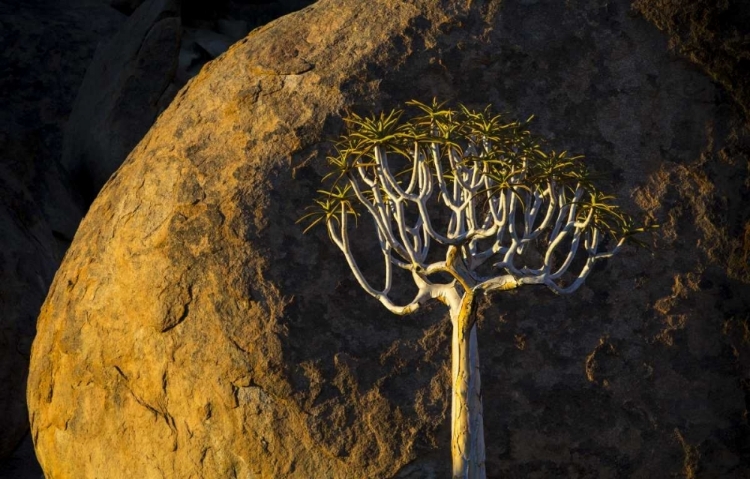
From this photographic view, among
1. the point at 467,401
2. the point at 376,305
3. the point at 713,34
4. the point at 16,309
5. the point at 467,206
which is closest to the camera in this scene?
the point at 467,206

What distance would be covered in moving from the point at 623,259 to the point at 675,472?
122 cm

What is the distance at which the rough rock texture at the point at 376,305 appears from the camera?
22.4ft

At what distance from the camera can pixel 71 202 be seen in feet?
38.1

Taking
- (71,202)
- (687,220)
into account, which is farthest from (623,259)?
(71,202)

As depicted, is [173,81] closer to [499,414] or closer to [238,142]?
[238,142]

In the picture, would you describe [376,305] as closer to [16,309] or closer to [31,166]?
[16,309]

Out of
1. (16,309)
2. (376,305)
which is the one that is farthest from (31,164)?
(376,305)

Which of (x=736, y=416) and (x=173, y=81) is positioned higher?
(x=173, y=81)

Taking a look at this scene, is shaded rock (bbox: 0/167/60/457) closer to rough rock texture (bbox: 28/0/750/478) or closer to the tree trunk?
rough rock texture (bbox: 28/0/750/478)

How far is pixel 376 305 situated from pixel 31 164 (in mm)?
5371

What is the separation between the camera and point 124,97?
11867mm

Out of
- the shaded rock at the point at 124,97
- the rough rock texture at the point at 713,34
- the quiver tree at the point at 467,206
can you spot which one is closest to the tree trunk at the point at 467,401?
the quiver tree at the point at 467,206

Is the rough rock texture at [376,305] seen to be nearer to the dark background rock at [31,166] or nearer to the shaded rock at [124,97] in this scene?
the dark background rock at [31,166]

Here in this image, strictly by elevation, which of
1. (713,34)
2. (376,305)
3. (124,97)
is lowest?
(713,34)
